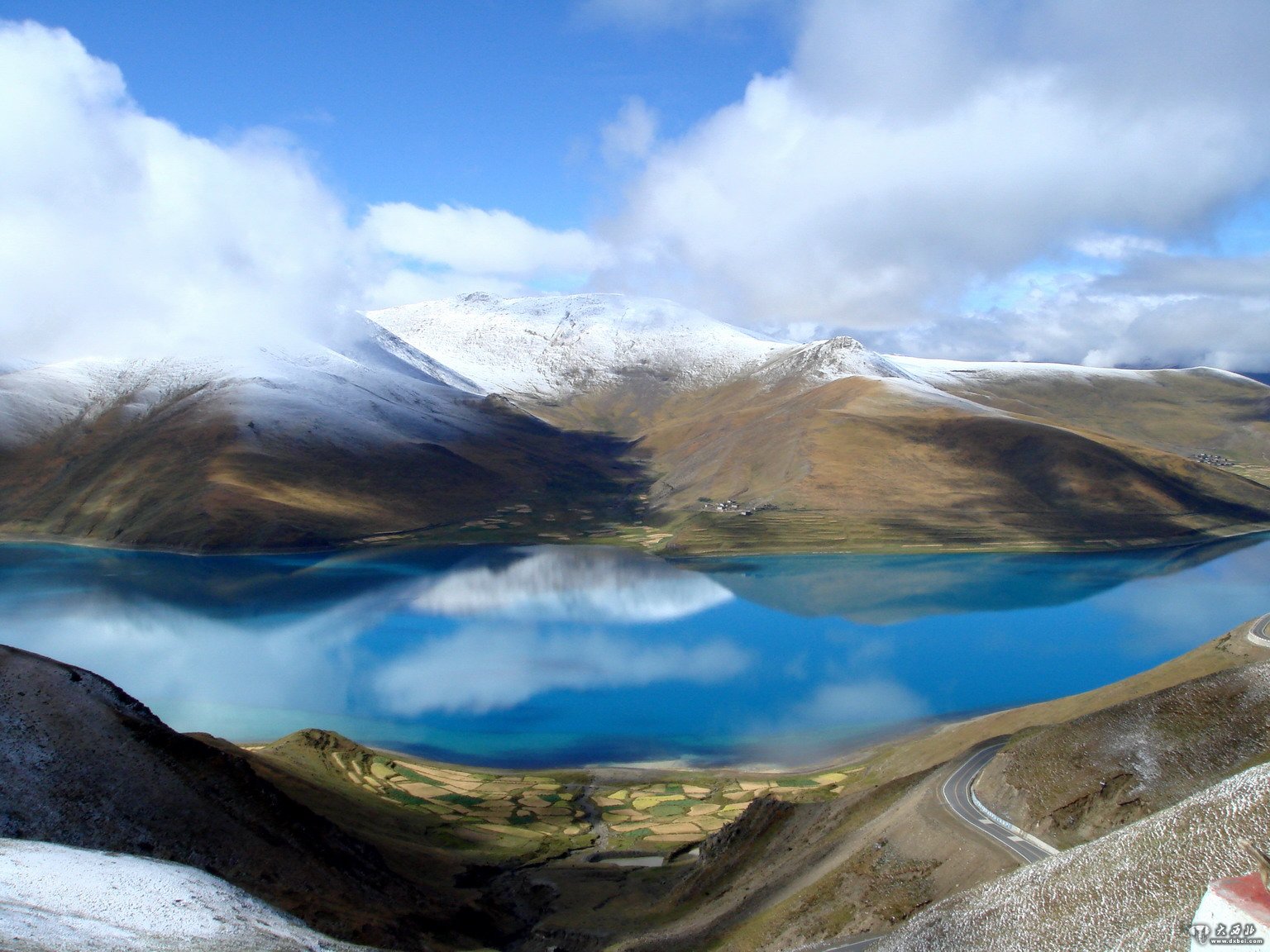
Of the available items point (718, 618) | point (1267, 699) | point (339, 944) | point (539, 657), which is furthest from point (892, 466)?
point (339, 944)

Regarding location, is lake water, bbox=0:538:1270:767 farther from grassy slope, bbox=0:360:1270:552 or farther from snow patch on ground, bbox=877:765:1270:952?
snow patch on ground, bbox=877:765:1270:952

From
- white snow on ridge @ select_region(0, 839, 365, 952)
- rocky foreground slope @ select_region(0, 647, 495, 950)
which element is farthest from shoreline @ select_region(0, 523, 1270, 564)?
white snow on ridge @ select_region(0, 839, 365, 952)

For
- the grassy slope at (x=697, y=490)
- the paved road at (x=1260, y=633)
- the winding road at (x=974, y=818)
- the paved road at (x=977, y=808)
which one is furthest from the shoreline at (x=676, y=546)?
the winding road at (x=974, y=818)

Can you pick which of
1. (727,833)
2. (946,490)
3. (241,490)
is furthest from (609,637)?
(241,490)

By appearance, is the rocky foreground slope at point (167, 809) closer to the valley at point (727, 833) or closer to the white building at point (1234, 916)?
the valley at point (727, 833)

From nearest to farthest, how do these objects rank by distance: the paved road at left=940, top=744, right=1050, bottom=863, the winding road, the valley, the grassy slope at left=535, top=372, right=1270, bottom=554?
the valley
the winding road
the paved road at left=940, top=744, right=1050, bottom=863
the grassy slope at left=535, top=372, right=1270, bottom=554

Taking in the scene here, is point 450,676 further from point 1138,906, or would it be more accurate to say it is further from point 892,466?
point 892,466
